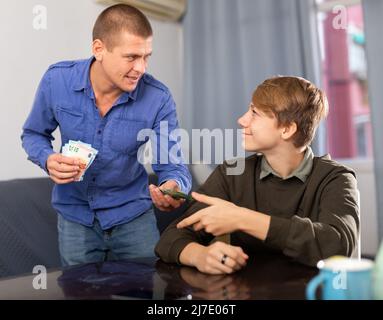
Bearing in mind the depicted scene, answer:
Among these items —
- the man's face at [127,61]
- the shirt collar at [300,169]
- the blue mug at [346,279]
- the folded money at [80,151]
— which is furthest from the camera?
the man's face at [127,61]

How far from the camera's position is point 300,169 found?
4.47 feet

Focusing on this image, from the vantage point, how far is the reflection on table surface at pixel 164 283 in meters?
0.85

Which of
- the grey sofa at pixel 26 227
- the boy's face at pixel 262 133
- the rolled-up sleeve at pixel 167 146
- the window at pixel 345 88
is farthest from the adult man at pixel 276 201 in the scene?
the window at pixel 345 88

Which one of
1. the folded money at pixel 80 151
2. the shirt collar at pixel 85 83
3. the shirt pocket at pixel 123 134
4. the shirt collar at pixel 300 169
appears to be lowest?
the shirt collar at pixel 300 169

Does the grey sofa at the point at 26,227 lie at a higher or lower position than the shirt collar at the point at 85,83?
lower

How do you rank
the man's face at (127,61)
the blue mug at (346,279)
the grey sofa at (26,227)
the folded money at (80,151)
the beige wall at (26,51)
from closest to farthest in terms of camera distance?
the blue mug at (346,279), the folded money at (80,151), the man's face at (127,61), the grey sofa at (26,227), the beige wall at (26,51)

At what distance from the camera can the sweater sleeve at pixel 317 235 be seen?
1.06 meters

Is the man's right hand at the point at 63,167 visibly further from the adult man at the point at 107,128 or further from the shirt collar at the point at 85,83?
the shirt collar at the point at 85,83

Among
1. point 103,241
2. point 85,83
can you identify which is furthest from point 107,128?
point 103,241

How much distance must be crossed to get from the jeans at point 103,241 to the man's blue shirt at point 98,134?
0.03 meters

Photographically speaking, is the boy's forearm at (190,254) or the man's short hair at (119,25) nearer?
the boy's forearm at (190,254)

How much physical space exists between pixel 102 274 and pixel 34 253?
3.66 feet

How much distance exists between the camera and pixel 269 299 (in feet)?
2.65
